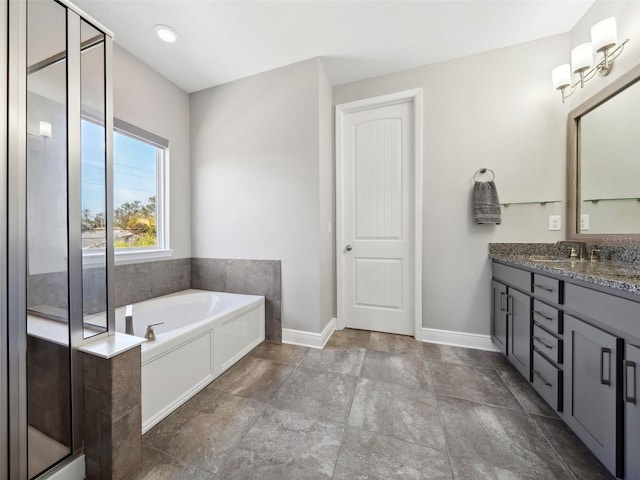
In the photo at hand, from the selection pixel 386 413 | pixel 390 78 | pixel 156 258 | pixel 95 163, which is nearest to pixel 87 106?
pixel 95 163

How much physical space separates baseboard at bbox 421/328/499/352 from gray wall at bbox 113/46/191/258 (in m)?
2.60

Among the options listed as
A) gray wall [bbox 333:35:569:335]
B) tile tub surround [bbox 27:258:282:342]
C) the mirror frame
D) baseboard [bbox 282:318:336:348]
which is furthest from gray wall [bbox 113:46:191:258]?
the mirror frame

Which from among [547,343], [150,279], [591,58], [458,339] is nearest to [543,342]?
[547,343]

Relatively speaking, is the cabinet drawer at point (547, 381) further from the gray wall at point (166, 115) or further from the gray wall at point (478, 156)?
the gray wall at point (166, 115)

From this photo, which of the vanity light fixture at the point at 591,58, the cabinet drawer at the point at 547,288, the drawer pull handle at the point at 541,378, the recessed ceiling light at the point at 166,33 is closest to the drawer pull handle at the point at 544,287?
the cabinet drawer at the point at 547,288

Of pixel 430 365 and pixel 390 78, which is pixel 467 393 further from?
pixel 390 78

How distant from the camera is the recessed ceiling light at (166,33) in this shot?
70.5 inches

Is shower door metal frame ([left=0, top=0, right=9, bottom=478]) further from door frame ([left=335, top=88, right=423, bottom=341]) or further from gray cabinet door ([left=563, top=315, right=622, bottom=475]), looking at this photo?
gray cabinet door ([left=563, top=315, right=622, bottom=475])

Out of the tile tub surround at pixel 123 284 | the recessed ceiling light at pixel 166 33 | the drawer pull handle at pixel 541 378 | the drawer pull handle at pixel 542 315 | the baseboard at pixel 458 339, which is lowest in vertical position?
the baseboard at pixel 458 339

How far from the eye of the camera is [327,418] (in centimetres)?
132

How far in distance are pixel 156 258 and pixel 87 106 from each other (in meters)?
1.55

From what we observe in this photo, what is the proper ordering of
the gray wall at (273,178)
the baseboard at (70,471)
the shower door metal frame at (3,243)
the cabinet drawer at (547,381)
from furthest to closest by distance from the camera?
the gray wall at (273,178), the cabinet drawer at (547,381), the baseboard at (70,471), the shower door metal frame at (3,243)

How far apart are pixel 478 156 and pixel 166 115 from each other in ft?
9.71

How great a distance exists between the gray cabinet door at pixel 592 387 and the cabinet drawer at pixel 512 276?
38 centimetres
